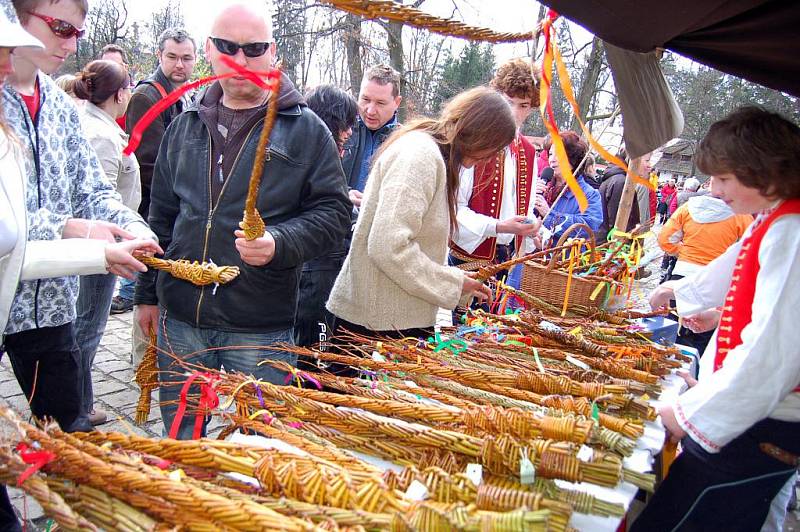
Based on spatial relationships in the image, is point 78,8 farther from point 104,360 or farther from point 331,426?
point 104,360

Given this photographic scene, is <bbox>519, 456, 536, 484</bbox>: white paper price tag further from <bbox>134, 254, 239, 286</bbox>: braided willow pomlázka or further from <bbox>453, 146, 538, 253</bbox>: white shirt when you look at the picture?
<bbox>453, 146, 538, 253</bbox>: white shirt

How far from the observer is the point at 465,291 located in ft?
8.54

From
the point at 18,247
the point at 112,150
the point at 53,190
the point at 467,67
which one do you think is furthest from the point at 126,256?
the point at 467,67

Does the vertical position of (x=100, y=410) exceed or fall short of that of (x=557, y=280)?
it falls short

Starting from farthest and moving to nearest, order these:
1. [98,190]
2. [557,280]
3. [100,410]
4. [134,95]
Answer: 1. [134,95]
2. [100,410]
3. [557,280]
4. [98,190]

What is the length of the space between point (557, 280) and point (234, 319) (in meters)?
1.61

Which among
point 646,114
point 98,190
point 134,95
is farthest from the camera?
point 134,95

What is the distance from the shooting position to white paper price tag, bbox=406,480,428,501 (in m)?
1.10

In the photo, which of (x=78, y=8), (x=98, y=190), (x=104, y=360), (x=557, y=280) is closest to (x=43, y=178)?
(x=98, y=190)

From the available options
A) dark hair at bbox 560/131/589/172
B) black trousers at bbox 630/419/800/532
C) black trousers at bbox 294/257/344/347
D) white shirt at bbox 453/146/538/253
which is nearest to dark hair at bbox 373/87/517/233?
white shirt at bbox 453/146/538/253

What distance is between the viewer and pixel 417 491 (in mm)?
1117

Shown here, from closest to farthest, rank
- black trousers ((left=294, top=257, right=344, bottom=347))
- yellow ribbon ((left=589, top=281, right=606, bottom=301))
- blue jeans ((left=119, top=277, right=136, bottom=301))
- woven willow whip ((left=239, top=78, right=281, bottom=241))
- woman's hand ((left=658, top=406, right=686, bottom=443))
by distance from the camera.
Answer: woven willow whip ((left=239, top=78, right=281, bottom=241)), woman's hand ((left=658, top=406, right=686, bottom=443)), yellow ribbon ((left=589, top=281, right=606, bottom=301)), black trousers ((left=294, top=257, right=344, bottom=347)), blue jeans ((left=119, top=277, right=136, bottom=301))

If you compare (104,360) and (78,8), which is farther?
(104,360)

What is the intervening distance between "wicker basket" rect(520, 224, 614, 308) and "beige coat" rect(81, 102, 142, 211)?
7.66 feet
